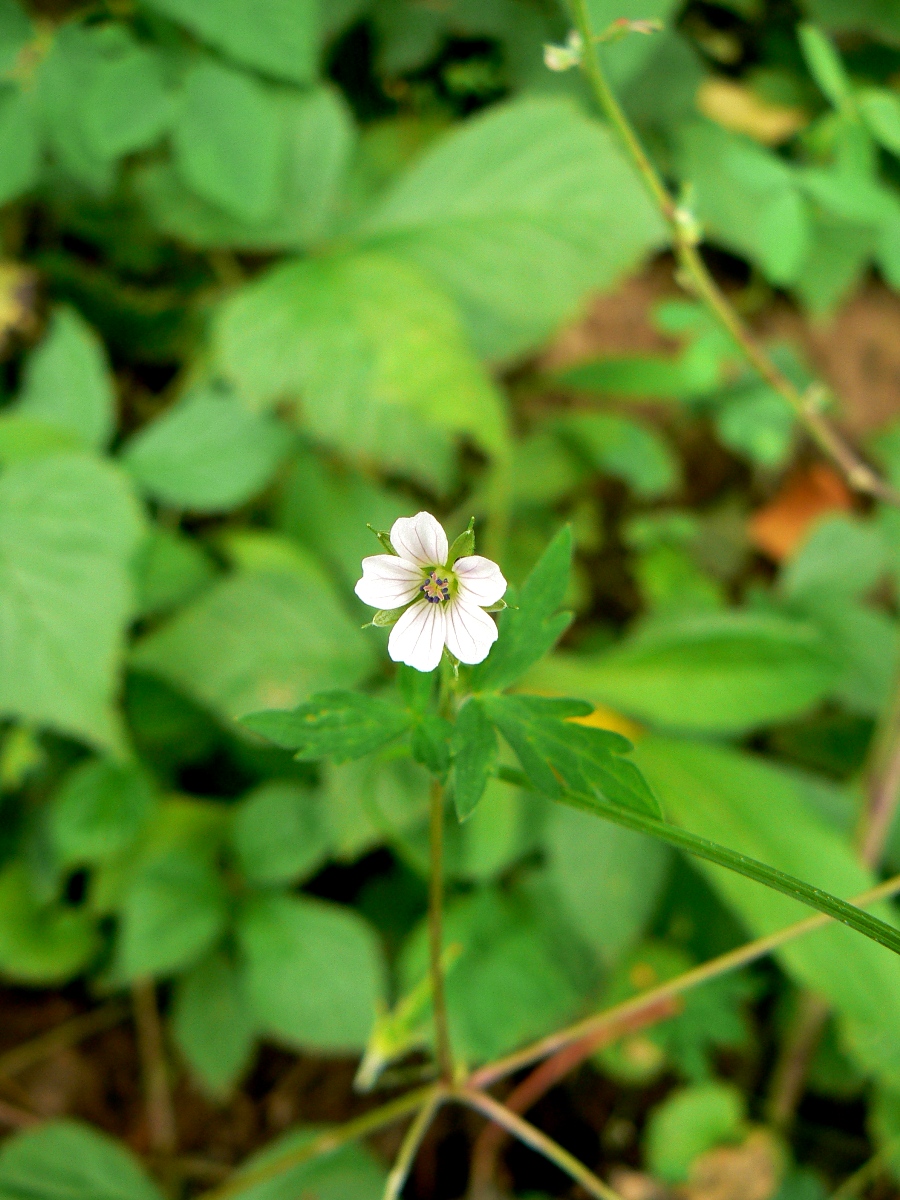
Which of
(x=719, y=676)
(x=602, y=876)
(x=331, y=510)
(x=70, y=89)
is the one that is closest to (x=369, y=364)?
(x=331, y=510)

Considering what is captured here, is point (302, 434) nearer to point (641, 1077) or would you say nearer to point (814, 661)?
point (814, 661)

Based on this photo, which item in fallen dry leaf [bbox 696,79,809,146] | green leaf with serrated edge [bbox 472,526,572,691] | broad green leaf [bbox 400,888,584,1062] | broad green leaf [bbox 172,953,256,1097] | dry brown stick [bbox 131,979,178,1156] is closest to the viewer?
green leaf with serrated edge [bbox 472,526,572,691]

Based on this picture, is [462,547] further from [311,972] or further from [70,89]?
[70,89]

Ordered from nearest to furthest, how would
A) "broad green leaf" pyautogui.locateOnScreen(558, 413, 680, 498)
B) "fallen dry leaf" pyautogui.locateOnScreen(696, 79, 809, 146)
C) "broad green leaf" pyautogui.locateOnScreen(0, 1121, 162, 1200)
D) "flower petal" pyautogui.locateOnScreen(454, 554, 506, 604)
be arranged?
"flower petal" pyautogui.locateOnScreen(454, 554, 506, 604) < "broad green leaf" pyautogui.locateOnScreen(0, 1121, 162, 1200) < "broad green leaf" pyautogui.locateOnScreen(558, 413, 680, 498) < "fallen dry leaf" pyautogui.locateOnScreen(696, 79, 809, 146)

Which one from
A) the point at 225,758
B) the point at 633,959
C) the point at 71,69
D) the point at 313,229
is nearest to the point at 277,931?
the point at 225,758

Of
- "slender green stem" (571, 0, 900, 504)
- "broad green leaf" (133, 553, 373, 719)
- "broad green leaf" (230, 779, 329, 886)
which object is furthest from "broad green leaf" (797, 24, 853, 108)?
"broad green leaf" (230, 779, 329, 886)

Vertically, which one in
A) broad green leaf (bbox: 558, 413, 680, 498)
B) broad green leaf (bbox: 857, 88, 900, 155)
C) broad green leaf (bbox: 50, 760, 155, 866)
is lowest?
broad green leaf (bbox: 50, 760, 155, 866)

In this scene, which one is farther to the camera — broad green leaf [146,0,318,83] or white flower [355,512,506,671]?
broad green leaf [146,0,318,83]

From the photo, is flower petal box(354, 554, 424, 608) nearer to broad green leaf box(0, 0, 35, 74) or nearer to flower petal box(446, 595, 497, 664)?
flower petal box(446, 595, 497, 664)

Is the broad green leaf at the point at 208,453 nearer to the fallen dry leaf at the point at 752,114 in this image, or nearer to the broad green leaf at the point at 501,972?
the broad green leaf at the point at 501,972

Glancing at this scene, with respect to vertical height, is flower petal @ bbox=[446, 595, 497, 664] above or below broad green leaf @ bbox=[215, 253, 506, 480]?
above
